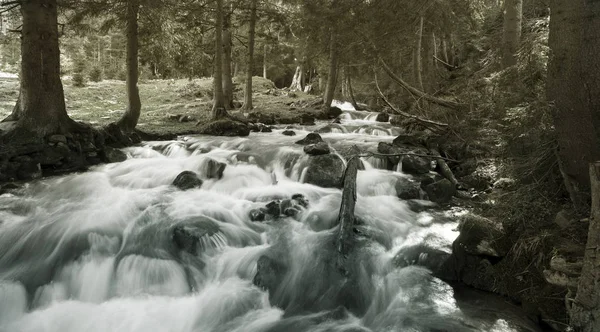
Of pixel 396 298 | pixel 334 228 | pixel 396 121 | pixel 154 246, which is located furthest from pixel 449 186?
pixel 396 121

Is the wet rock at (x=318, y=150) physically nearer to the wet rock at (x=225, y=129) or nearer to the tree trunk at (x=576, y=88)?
the wet rock at (x=225, y=129)

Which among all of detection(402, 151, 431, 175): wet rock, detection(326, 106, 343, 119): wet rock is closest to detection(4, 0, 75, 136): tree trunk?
detection(402, 151, 431, 175): wet rock

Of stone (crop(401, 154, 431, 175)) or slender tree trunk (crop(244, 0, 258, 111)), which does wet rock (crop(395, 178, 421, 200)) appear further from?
slender tree trunk (crop(244, 0, 258, 111))

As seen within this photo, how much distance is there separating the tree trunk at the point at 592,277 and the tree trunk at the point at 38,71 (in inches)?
434

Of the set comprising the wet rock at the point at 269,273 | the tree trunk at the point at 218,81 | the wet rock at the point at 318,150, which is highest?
the tree trunk at the point at 218,81

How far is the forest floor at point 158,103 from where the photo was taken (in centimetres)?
1617

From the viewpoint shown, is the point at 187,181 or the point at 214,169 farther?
the point at 214,169

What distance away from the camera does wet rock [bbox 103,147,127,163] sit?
10.9m

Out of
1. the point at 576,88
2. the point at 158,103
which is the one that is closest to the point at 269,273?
the point at 576,88

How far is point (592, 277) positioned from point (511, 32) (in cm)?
670

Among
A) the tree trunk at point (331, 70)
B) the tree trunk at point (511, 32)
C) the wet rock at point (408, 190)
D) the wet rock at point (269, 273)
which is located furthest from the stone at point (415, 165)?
the tree trunk at point (331, 70)

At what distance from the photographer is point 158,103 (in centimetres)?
2362

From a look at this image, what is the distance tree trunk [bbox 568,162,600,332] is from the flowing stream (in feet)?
3.94

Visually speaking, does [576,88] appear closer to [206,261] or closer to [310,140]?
[206,261]
